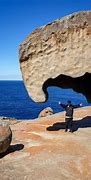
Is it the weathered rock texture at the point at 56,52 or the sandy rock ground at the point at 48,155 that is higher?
the weathered rock texture at the point at 56,52

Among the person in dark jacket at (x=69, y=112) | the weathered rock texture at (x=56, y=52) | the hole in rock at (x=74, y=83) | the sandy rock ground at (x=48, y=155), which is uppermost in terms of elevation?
the weathered rock texture at (x=56, y=52)

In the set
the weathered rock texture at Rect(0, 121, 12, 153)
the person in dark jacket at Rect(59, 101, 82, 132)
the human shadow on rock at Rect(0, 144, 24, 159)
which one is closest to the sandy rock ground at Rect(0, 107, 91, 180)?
the human shadow on rock at Rect(0, 144, 24, 159)

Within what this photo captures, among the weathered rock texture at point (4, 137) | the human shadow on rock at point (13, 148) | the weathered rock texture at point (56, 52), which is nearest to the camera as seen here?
the weathered rock texture at point (4, 137)

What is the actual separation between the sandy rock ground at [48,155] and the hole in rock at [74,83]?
10.2ft

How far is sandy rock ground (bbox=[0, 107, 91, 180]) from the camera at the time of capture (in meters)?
18.2

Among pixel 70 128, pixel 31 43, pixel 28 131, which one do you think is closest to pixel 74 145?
pixel 70 128

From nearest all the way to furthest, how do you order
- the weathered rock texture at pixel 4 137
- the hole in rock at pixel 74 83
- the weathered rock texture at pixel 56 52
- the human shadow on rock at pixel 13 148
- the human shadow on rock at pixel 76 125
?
the weathered rock texture at pixel 4 137, the human shadow on rock at pixel 13 148, the weathered rock texture at pixel 56 52, the hole in rock at pixel 74 83, the human shadow on rock at pixel 76 125

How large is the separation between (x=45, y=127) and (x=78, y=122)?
12.2 feet

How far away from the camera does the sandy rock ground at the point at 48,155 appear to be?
18.2 meters

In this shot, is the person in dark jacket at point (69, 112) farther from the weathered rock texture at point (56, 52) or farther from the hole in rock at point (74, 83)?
the weathered rock texture at point (56, 52)

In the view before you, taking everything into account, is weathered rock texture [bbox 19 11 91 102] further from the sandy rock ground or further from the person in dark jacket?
the sandy rock ground

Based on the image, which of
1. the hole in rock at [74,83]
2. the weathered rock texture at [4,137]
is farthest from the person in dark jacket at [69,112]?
Result: the weathered rock texture at [4,137]

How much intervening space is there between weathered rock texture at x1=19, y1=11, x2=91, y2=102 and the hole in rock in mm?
494

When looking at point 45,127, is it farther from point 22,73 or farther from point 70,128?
point 22,73
